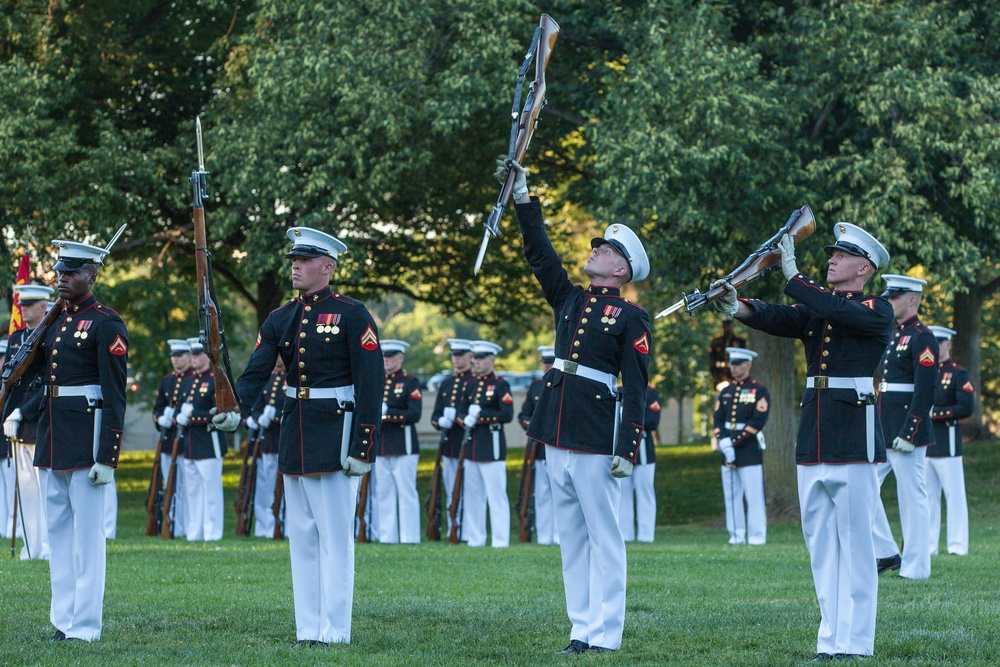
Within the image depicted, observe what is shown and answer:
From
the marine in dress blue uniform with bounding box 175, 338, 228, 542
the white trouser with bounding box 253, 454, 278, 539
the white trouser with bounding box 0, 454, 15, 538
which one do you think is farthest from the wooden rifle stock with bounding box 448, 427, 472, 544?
the white trouser with bounding box 0, 454, 15, 538

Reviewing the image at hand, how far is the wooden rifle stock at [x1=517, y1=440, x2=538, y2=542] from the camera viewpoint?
55.6 ft

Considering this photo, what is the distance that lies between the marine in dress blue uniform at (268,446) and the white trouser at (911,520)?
24.3ft

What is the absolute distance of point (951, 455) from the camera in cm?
1391

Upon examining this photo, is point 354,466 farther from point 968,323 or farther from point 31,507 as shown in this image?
point 968,323

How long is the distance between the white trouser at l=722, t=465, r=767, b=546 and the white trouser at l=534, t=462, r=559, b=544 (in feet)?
7.27

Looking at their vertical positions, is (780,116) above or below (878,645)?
above

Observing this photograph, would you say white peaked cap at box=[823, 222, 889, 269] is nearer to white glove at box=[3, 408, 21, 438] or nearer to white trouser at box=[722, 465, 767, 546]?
white glove at box=[3, 408, 21, 438]

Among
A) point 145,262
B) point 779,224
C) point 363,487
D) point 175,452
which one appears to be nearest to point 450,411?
point 363,487

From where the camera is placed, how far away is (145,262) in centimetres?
2616

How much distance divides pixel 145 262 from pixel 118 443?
19.2 meters

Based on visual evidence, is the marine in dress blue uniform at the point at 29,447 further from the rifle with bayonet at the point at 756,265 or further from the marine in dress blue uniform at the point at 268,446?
the rifle with bayonet at the point at 756,265

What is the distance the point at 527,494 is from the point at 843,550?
1024 cm

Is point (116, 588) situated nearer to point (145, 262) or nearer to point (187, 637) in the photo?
point (187, 637)

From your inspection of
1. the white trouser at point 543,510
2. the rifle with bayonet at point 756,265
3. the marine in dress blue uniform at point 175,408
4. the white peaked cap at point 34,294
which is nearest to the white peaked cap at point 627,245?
the rifle with bayonet at point 756,265
